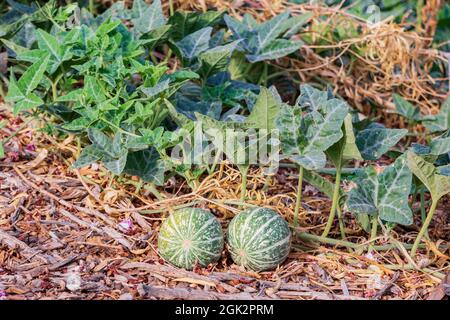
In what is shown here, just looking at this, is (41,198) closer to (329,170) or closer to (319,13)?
(329,170)

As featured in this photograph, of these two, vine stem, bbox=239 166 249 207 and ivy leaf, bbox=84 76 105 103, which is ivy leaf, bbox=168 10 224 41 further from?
vine stem, bbox=239 166 249 207

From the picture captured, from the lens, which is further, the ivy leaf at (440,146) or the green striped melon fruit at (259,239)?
the ivy leaf at (440,146)

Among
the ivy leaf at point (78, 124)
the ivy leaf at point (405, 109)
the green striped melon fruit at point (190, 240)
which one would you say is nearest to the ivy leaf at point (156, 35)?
the ivy leaf at point (78, 124)

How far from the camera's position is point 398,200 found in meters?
2.13

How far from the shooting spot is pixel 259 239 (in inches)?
80.5

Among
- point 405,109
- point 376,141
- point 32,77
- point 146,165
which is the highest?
point 32,77

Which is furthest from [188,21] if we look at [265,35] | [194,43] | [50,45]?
[50,45]

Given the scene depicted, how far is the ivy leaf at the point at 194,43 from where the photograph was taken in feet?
8.77

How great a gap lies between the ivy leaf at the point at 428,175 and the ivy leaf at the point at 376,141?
0.19 metres

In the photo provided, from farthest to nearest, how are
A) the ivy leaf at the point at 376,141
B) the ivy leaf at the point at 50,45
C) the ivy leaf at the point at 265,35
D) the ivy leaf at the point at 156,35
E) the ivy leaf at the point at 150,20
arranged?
the ivy leaf at the point at 265,35 → the ivy leaf at the point at 150,20 → the ivy leaf at the point at 156,35 → the ivy leaf at the point at 50,45 → the ivy leaf at the point at 376,141

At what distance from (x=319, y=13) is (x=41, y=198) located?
4.74ft

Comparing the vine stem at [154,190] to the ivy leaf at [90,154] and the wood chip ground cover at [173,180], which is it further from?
the ivy leaf at [90,154]

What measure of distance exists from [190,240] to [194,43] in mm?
923

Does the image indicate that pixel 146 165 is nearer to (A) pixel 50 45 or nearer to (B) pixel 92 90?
(B) pixel 92 90
